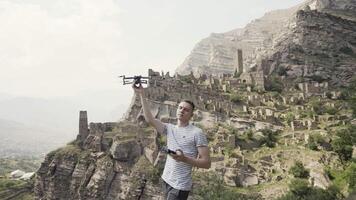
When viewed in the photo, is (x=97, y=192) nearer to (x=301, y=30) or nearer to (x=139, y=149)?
(x=139, y=149)

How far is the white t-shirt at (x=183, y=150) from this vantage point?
8.66 metres

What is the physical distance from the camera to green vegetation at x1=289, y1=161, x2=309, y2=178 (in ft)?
164

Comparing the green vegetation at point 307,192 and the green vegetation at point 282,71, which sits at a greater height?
the green vegetation at point 282,71

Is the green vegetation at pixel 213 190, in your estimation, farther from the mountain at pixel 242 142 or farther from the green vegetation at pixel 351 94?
the green vegetation at pixel 351 94

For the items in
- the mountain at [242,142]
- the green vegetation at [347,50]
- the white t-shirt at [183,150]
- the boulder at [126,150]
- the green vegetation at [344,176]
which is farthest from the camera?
the green vegetation at [347,50]

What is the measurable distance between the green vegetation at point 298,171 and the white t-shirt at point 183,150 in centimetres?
4317

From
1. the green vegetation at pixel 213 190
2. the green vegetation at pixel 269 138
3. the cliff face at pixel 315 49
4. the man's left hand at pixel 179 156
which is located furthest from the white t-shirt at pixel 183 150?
the cliff face at pixel 315 49

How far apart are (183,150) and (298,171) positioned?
1716 inches

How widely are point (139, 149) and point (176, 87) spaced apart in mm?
19394

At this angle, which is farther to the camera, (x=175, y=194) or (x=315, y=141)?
(x=315, y=141)

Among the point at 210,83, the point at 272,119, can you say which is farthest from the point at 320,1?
the point at 272,119

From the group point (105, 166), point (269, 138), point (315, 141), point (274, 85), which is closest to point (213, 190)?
point (315, 141)

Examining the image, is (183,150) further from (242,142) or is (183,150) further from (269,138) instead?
(269,138)

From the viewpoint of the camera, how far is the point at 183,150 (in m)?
8.73
